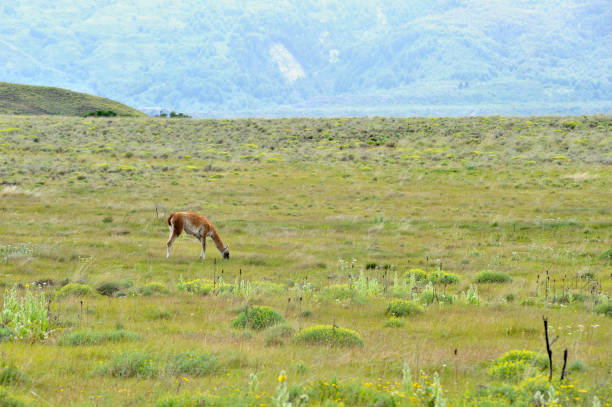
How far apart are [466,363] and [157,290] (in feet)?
25.0

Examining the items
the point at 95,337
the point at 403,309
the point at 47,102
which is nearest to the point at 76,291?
the point at 95,337

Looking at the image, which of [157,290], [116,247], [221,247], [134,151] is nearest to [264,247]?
[221,247]

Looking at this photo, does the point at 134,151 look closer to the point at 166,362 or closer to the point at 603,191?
the point at 603,191

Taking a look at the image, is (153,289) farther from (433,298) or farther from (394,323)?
(433,298)

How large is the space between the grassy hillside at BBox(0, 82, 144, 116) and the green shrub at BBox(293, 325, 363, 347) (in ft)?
363

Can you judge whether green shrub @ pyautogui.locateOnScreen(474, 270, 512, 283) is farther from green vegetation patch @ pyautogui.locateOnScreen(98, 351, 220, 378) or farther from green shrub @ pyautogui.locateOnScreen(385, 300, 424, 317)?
green vegetation patch @ pyautogui.locateOnScreen(98, 351, 220, 378)

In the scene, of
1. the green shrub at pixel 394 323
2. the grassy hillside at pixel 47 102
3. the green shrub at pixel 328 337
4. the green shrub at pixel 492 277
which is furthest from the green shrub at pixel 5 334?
the grassy hillside at pixel 47 102

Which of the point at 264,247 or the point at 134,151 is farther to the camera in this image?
the point at 134,151

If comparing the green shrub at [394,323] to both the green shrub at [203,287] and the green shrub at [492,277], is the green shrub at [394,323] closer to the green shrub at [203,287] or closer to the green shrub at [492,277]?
the green shrub at [203,287]

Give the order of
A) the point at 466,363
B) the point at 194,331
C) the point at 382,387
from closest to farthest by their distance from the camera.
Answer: the point at 382,387 < the point at 466,363 < the point at 194,331

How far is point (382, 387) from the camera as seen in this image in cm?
678

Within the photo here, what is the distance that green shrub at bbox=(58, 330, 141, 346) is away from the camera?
8.38m

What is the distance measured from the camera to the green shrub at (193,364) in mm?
7219

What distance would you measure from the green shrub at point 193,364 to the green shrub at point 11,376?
5.58 ft
